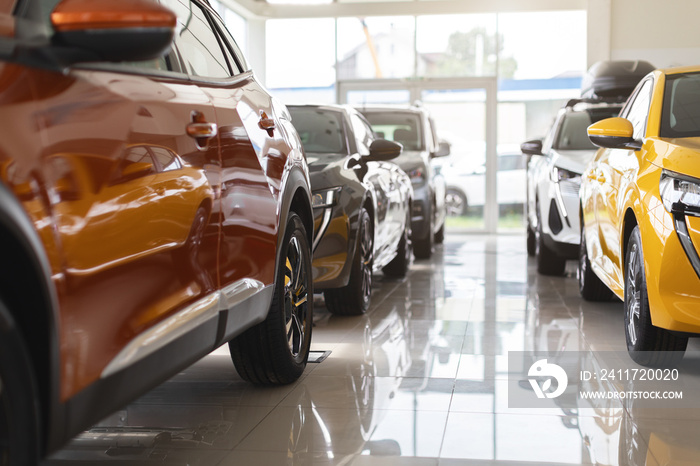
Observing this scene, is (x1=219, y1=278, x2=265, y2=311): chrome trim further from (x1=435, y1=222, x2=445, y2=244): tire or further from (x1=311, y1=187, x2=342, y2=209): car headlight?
(x1=435, y1=222, x2=445, y2=244): tire

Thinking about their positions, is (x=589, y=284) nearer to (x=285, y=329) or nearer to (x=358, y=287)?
(x=358, y=287)

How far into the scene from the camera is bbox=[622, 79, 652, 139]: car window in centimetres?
481

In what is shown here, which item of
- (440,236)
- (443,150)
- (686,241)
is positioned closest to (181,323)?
(686,241)

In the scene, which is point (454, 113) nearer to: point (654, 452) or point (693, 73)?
point (693, 73)

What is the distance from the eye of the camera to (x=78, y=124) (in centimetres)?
195

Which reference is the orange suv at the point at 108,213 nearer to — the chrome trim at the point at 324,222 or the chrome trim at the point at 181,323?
the chrome trim at the point at 181,323

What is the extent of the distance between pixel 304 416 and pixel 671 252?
5.65 feet

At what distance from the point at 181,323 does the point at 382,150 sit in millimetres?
4198

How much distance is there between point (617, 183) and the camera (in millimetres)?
4824

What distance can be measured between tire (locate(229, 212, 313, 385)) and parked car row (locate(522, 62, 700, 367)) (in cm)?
160

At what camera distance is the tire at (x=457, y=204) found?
54.6 ft

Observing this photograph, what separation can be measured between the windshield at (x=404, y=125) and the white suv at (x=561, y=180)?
71.3 inches

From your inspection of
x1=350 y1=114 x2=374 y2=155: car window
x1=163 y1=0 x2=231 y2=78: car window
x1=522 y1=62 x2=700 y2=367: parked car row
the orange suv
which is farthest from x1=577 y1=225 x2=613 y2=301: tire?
the orange suv

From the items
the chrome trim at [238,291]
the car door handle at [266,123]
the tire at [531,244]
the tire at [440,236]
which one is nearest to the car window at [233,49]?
the car door handle at [266,123]
